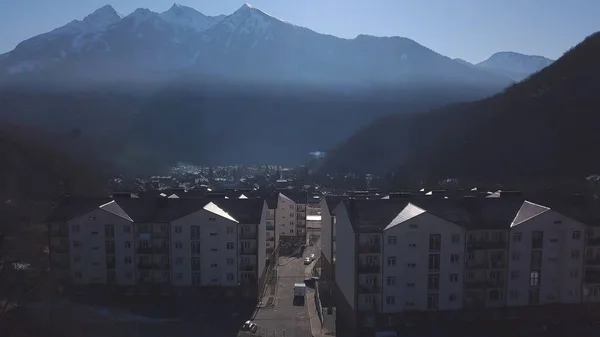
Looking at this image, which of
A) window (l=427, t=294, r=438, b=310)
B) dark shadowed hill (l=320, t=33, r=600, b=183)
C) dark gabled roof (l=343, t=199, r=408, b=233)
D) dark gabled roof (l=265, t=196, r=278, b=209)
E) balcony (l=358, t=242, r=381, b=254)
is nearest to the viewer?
balcony (l=358, t=242, r=381, b=254)

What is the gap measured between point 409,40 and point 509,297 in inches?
6789

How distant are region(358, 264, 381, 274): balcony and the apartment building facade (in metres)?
0.03

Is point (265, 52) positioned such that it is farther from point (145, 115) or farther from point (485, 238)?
point (485, 238)

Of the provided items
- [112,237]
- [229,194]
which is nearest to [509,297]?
[229,194]

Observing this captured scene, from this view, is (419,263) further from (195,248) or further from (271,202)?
(271,202)

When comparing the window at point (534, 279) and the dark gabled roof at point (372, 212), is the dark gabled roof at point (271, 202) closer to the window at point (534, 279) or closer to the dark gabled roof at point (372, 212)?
the dark gabled roof at point (372, 212)

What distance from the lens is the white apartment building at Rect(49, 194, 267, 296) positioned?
59.6 ft

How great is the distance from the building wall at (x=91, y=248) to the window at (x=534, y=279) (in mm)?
13210

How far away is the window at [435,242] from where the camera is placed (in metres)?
15.8

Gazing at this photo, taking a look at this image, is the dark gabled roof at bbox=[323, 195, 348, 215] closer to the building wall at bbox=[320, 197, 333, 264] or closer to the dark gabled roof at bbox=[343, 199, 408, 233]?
the building wall at bbox=[320, 197, 333, 264]

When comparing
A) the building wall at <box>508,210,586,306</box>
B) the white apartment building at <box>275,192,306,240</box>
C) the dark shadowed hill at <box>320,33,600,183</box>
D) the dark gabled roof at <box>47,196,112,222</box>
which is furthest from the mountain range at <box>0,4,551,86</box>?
the building wall at <box>508,210,586,306</box>

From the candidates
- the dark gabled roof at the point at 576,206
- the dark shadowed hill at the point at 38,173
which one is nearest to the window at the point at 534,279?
the dark gabled roof at the point at 576,206

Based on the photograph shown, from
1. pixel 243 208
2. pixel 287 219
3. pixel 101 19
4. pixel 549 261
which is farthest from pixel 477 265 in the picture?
pixel 101 19

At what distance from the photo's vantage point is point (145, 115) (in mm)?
105125
